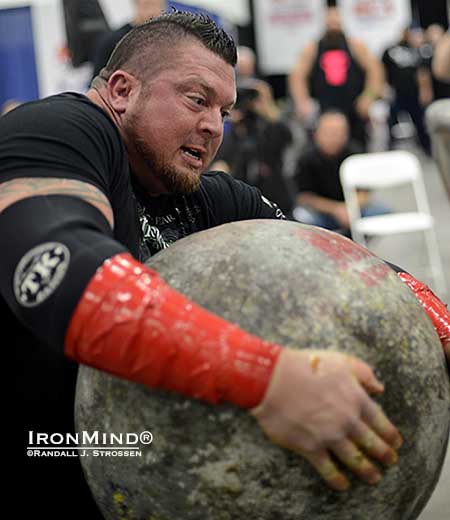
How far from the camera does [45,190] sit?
192 centimetres

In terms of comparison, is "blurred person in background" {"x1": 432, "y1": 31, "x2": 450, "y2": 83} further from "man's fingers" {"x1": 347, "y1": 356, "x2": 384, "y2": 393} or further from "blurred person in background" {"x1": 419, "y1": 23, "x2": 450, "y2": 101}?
Result: "blurred person in background" {"x1": 419, "y1": 23, "x2": 450, "y2": 101}

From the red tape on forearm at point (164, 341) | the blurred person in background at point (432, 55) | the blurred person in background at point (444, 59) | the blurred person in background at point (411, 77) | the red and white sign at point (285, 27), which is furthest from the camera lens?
the blurred person in background at point (411, 77)

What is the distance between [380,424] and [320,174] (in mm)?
5902

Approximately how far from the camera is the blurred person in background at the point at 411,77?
13.4 m

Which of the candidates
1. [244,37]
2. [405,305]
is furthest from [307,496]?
[244,37]

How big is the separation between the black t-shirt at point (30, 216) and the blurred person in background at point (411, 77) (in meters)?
11.1

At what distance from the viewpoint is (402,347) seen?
1949 millimetres

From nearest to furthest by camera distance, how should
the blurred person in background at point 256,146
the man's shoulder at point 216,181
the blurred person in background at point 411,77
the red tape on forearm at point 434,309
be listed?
the red tape on forearm at point 434,309
the man's shoulder at point 216,181
the blurred person in background at point 256,146
the blurred person in background at point 411,77

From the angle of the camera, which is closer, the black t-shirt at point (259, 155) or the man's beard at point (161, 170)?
the man's beard at point (161, 170)

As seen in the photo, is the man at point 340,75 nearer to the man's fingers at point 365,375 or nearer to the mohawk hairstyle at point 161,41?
the mohawk hairstyle at point 161,41

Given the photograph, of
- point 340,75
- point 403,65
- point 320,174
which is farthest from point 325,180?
point 403,65

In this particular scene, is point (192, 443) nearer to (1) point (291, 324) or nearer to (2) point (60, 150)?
(1) point (291, 324)

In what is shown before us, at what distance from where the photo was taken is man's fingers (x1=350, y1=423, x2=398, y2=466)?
1.76 meters

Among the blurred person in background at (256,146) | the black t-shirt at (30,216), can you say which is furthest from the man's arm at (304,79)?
the black t-shirt at (30,216)
